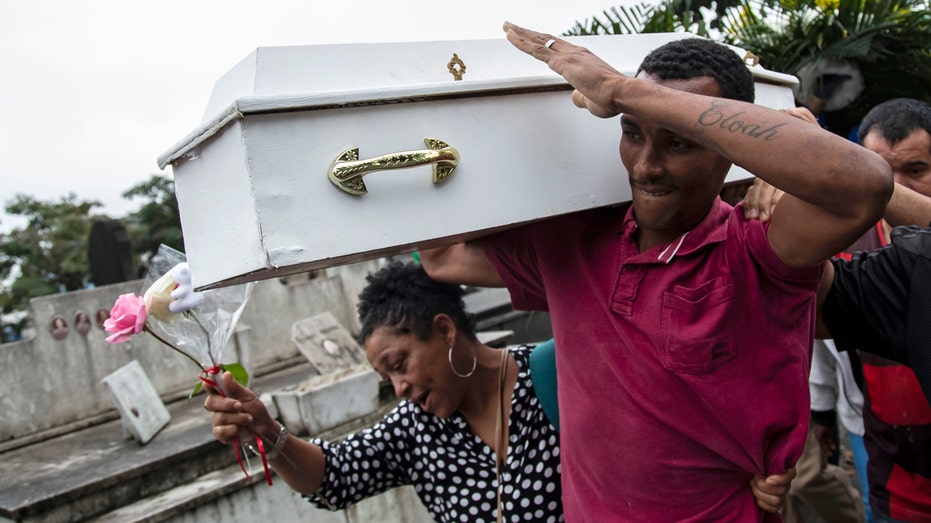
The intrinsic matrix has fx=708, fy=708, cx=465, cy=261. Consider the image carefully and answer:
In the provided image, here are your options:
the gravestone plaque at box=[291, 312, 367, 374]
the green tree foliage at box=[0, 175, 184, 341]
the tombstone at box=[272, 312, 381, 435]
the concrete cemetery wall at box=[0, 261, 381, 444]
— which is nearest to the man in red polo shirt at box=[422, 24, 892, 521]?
the tombstone at box=[272, 312, 381, 435]

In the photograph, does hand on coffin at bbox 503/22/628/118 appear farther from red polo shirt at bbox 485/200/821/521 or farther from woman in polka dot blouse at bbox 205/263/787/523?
woman in polka dot blouse at bbox 205/263/787/523

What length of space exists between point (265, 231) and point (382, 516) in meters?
3.17

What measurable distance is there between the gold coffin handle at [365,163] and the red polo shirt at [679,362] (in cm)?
44

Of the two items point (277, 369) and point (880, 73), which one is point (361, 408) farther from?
point (880, 73)

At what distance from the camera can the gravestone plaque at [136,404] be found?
184 inches

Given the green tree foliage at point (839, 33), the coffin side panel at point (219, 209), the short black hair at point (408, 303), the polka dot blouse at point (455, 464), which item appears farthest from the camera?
the green tree foliage at point (839, 33)

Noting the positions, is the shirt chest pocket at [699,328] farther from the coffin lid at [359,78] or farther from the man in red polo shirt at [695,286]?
the coffin lid at [359,78]

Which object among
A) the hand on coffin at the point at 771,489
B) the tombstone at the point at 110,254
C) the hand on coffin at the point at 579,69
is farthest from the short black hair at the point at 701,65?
the tombstone at the point at 110,254

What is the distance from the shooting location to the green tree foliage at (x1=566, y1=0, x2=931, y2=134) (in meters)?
3.16

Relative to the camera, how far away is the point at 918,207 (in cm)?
175

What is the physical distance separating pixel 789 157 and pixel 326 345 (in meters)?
4.72

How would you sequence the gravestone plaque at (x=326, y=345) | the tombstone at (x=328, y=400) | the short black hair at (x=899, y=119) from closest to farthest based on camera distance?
the short black hair at (x=899, y=119), the tombstone at (x=328, y=400), the gravestone plaque at (x=326, y=345)

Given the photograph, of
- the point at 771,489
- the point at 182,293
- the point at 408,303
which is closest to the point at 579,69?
the point at 771,489

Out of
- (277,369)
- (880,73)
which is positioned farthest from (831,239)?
(277,369)
